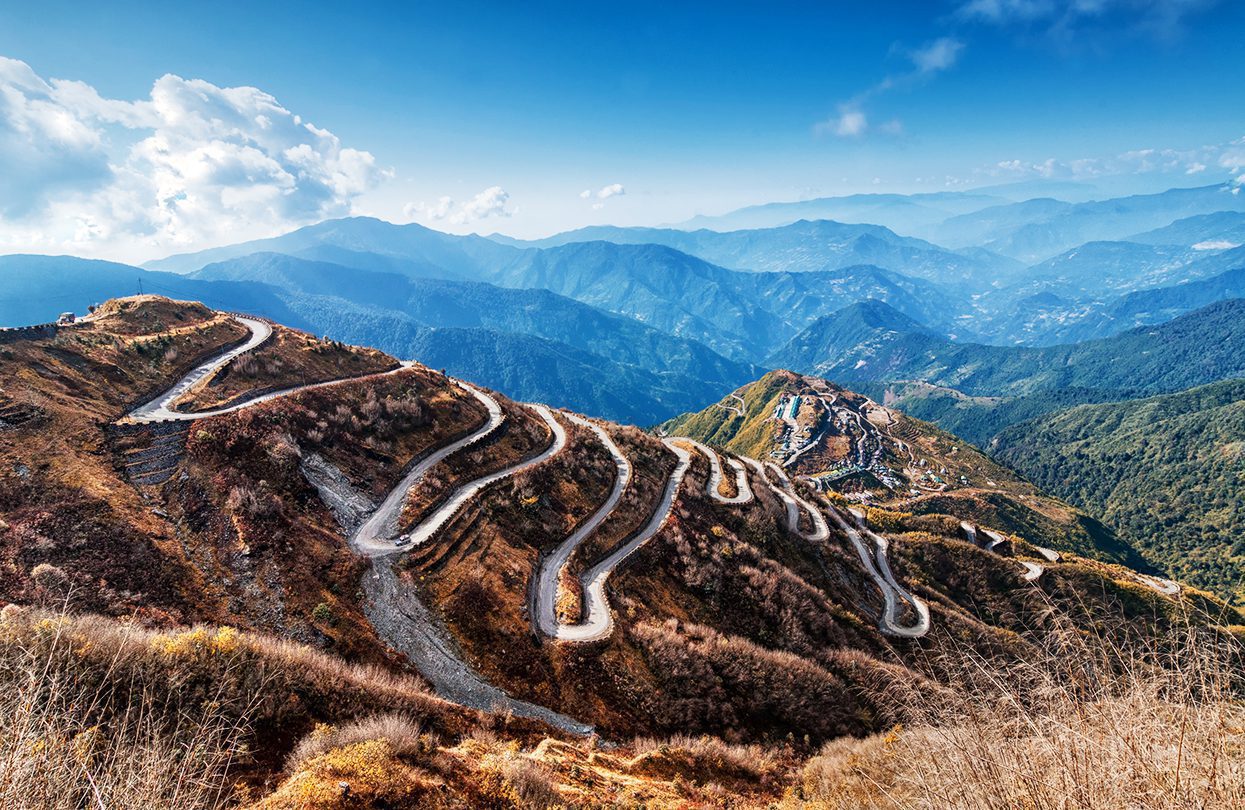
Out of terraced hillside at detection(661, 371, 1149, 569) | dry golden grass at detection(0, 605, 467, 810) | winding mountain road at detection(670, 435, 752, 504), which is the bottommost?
terraced hillside at detection(661, 371, 1149, 569)

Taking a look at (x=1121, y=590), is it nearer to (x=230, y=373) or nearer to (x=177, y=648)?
(x=177, y=648)

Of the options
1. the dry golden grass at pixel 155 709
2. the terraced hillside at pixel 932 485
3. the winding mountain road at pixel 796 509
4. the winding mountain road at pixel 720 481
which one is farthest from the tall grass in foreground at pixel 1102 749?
the terraced hillside at pixel 932 485

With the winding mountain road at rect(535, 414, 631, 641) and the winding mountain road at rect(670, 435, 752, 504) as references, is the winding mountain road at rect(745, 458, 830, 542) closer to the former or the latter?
the winding mountain road at rect(670, 435, 752, 504)

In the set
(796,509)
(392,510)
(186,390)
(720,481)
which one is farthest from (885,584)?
(186,390)

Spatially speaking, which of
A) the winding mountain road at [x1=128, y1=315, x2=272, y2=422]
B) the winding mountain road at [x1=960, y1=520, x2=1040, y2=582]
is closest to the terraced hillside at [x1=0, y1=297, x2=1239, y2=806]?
the winding mountain road at [x1=128, y1=315, x2=272, y2=422]

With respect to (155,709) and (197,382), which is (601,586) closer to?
(155,709)

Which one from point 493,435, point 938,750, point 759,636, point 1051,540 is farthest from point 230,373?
point 1051,540

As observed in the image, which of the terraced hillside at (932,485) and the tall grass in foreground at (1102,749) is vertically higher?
the tall grass in foreground at (1102,749)

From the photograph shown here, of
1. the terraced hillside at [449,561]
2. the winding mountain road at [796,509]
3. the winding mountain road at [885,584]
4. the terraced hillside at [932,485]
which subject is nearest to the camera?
the terraced hillside at [449,561]

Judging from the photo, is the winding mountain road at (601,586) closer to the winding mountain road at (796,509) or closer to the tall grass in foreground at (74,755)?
the winding mountain road at (796,509)

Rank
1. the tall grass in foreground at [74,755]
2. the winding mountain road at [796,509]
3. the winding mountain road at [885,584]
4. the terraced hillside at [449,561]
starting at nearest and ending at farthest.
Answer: the tall grass in foreground at [74,755], the terraced hillside at [449,561], the winding mountain road at [885,584], the winding mountain road at [796,509]
